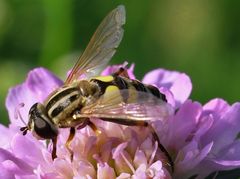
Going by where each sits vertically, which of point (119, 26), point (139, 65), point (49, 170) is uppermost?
point (119, 26)

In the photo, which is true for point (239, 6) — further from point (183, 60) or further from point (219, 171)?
point (219, 171)

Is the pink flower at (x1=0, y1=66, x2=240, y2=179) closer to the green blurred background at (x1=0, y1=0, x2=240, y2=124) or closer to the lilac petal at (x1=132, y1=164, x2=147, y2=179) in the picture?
the lilac petal at (x1=132, y1=164, x2=147, y2=179)

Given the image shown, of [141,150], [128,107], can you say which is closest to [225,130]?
[141,150]

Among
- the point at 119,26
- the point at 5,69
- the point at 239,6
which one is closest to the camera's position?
the point at 119,26

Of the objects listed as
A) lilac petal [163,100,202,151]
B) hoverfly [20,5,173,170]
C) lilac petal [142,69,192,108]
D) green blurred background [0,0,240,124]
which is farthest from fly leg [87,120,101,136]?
green blurred background [0,0,240,124]

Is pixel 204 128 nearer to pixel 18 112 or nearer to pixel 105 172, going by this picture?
pixel 105 172

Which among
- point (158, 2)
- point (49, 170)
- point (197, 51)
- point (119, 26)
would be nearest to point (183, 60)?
point (197, 51)
